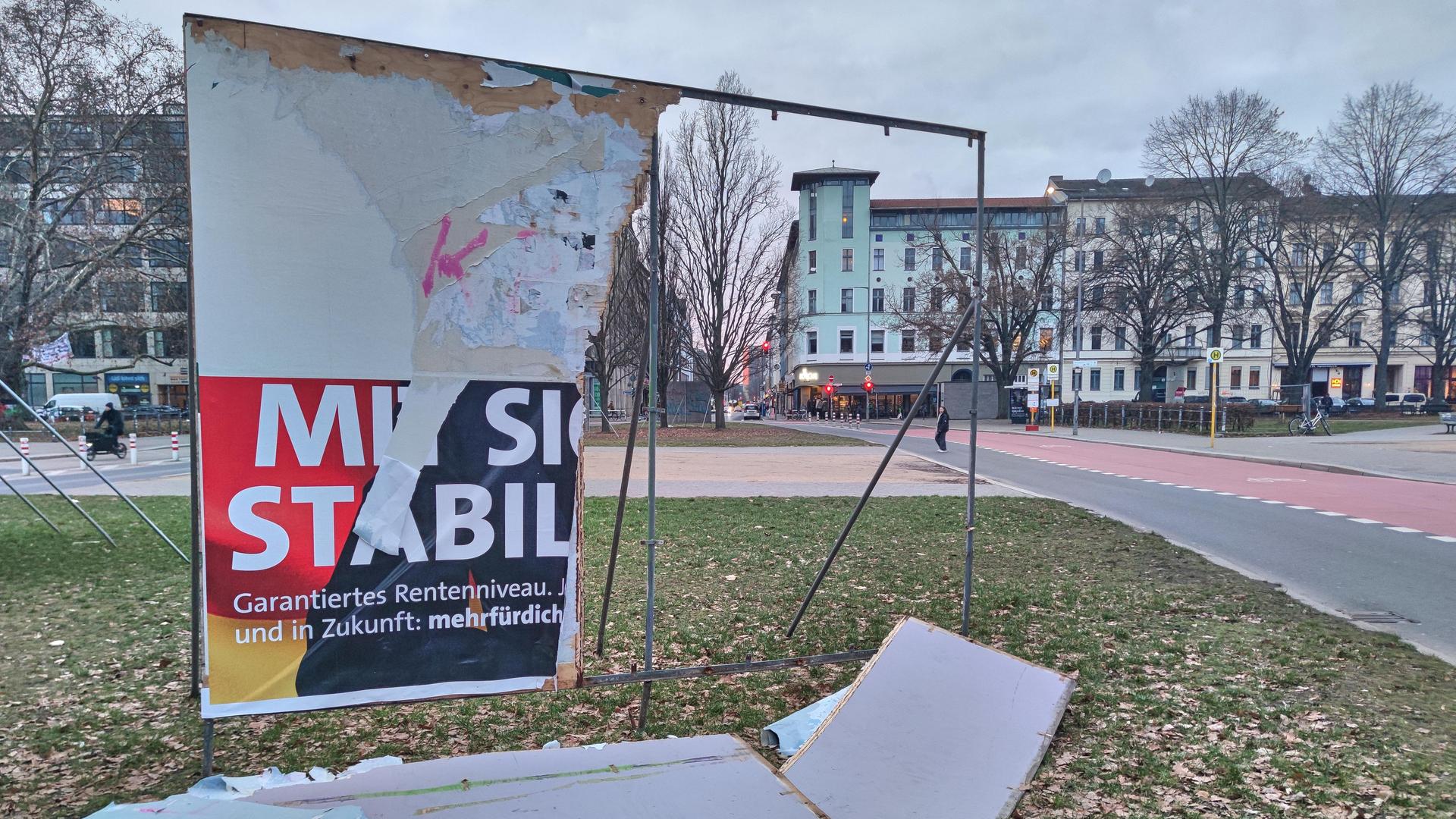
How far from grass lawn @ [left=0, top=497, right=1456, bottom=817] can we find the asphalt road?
0.74 meters

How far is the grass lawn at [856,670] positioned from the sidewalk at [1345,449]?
41.8ft

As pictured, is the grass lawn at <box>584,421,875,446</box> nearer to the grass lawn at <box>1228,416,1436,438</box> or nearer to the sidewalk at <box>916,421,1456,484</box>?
the sidewalk at <box>916,421,1456,484</box>

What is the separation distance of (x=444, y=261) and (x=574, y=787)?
2129 millimetres

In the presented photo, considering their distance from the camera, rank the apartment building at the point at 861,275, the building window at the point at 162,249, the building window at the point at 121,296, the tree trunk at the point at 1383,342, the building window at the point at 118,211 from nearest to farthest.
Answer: the building window at the point at 162,249 < the building window at the point at 118,211 < the building window at the point at 121,296 < the tree trunk at the point at 1383,342 < the apartment building at the point at 861,275

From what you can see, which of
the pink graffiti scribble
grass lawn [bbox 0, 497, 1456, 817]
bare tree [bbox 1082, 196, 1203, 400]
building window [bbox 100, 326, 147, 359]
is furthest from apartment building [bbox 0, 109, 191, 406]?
bare tree [bbox 1082, 196, 1203, 400]

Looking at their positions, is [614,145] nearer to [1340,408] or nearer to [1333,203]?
[1333,203]

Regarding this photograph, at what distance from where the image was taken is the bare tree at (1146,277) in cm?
4009

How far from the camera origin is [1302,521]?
9742 mm

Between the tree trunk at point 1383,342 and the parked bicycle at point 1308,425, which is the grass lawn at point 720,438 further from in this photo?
the tree trunk at point 1383,342

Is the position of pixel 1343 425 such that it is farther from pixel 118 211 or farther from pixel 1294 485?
pixel 118 211

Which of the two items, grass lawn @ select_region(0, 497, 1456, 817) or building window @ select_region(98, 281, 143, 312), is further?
building window @ select_region(98, 281, 143, 312)

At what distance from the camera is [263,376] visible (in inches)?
104

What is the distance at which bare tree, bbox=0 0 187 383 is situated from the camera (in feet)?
77.7

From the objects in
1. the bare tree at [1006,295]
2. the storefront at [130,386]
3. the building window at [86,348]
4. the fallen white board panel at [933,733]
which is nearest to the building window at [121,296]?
the building window at [86,348]
